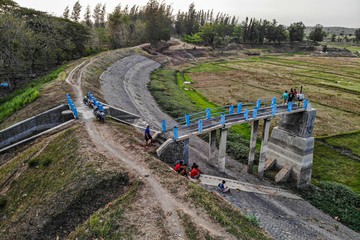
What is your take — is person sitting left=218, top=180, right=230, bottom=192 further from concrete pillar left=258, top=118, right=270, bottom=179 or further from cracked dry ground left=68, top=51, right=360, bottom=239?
concrete pillar left=258, top=118, right=270, bottom=179

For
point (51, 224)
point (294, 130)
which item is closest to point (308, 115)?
point (294, 130)

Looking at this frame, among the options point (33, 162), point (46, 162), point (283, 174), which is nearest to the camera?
point (46, 162)

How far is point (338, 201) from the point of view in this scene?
26359mm

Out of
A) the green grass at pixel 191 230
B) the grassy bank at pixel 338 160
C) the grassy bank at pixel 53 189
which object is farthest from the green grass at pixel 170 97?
the green grass at pixel 191 230

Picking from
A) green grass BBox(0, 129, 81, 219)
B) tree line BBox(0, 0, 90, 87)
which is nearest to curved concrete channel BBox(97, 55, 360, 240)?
green grass BBox(0, 129, 81, 219)

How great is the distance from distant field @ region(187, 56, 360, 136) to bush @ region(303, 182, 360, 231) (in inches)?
525

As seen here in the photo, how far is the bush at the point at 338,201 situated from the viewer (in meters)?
24.8

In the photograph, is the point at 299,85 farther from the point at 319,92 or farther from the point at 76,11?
the point at 76,11

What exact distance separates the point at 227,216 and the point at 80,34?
213 feet

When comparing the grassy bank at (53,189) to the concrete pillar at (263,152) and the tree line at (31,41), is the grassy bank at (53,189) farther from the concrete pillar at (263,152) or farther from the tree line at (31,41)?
the tree line at (31,41)

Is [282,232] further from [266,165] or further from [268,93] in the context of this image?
[268,93]

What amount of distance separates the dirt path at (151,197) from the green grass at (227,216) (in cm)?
57

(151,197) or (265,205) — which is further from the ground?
(151,197)

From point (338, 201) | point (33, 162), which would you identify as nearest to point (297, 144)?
point (338, 201)
